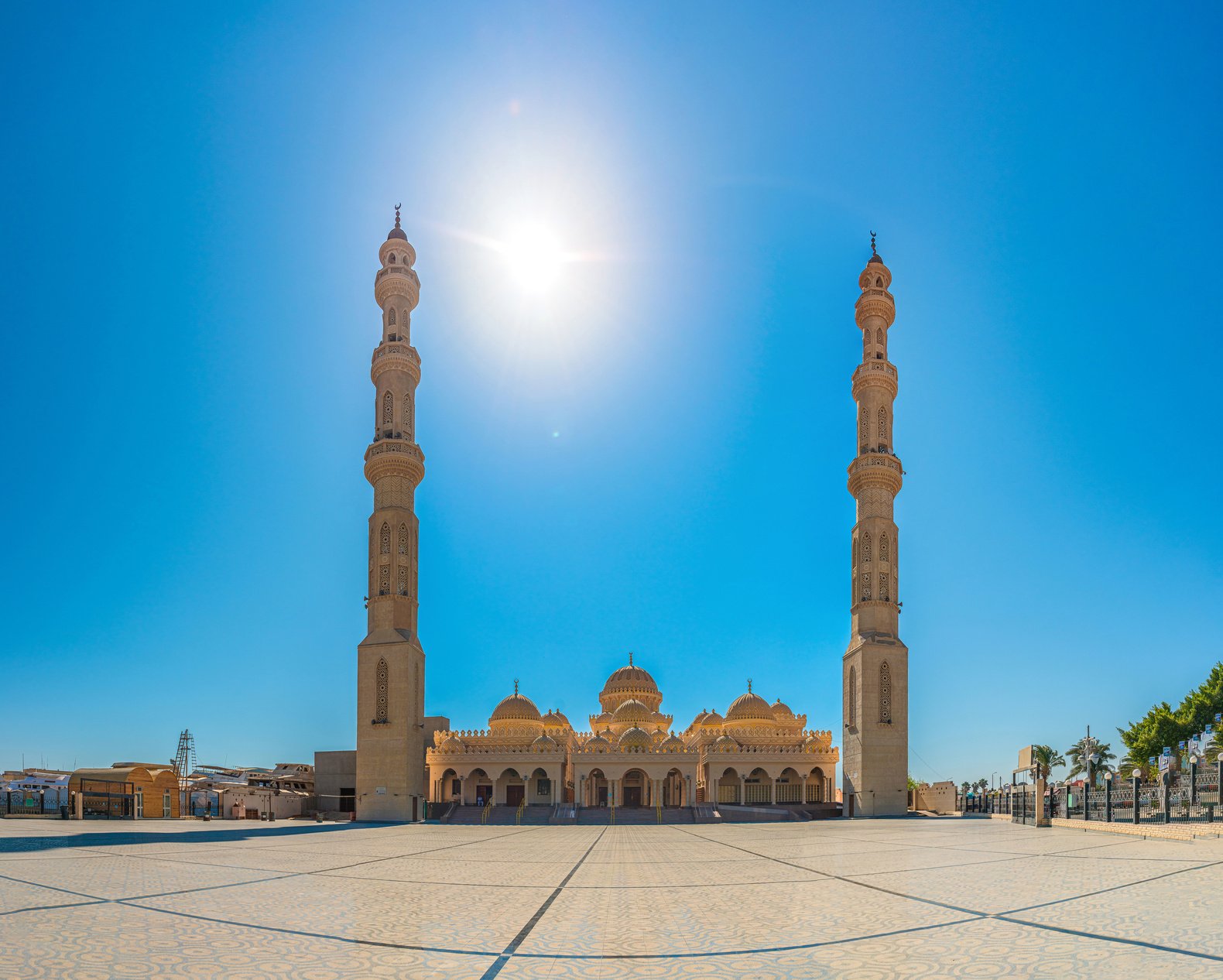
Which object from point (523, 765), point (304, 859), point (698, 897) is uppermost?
point (698, 897)

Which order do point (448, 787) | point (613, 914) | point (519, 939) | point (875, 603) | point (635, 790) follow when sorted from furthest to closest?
point (635, 790) → point (448, 787) → point (875, 603) → point (613, 914) → point (519, 939)

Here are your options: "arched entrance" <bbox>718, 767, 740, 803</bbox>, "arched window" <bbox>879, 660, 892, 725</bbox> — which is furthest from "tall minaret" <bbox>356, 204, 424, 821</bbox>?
"arched window" <bbox>879, 660, 892, 725</bbox>

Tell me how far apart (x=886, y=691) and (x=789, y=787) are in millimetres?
7636

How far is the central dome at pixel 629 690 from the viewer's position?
53.9 metres

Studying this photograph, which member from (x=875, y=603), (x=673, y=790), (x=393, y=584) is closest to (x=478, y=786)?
(x=673, y=790)

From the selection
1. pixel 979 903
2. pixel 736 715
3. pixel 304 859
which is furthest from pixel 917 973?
pixel 736 715

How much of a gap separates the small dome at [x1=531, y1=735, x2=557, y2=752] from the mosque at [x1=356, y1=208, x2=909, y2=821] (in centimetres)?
5

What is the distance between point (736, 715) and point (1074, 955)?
44.8m

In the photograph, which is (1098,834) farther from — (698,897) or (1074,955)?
(1074,955)

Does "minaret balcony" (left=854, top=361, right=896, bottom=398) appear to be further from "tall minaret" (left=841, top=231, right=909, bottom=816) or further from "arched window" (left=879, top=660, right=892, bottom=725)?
"arched window" (left=879, top=660, right=892, bottom=725)

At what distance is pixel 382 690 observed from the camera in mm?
40250

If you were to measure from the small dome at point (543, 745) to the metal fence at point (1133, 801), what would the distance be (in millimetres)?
20073

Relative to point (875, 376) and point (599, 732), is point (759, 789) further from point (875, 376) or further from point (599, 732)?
point (875, 376)

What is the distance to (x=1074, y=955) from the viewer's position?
627 cm
